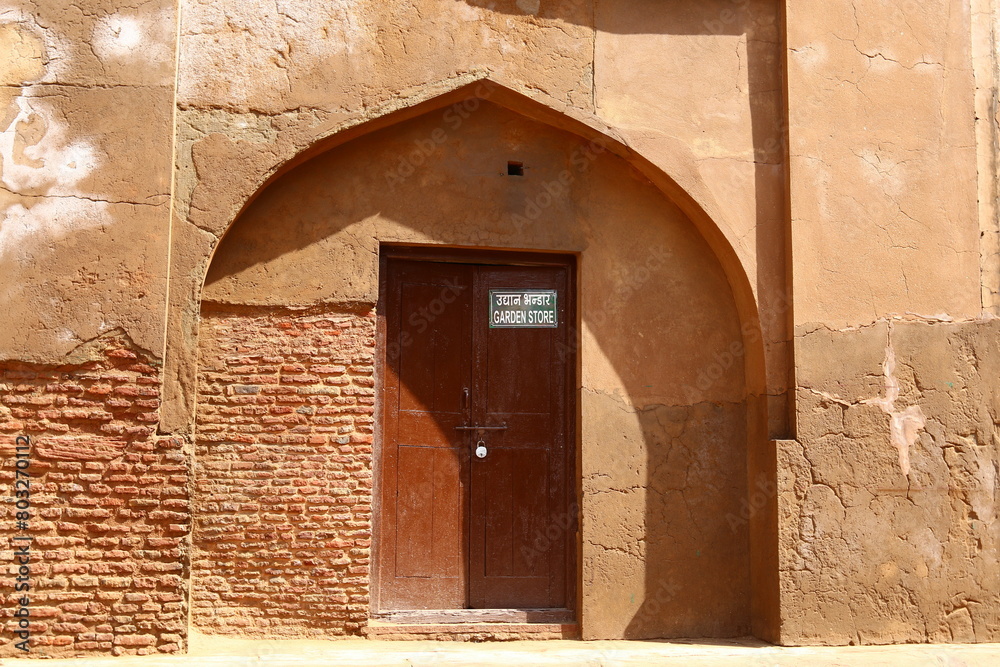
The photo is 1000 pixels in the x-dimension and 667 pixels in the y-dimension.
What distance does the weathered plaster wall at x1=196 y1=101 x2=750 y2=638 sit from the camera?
18.5 ft

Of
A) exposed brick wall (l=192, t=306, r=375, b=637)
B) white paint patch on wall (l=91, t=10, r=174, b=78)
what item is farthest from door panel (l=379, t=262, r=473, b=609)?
white paint patch on wall (l=91, t=10, r=174, b=78)

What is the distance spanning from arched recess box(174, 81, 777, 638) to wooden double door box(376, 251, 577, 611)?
234mm

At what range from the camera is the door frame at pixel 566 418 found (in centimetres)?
568

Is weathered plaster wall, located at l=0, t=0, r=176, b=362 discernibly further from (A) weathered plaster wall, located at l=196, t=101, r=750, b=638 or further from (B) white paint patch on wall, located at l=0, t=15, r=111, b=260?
(A) weathered plaster wall, located at l=196, t=101, r=750, b=638

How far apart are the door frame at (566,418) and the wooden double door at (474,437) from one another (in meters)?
0.01

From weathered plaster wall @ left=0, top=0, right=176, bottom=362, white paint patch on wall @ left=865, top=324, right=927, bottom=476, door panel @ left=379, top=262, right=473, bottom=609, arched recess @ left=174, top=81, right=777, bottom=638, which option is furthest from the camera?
door panel @ left=379, top=262, right=473, bottom=609

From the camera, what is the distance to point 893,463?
18.3 feet

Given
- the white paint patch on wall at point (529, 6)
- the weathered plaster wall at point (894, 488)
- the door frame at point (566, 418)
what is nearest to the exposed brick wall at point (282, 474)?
the door frame at point (566, 418)

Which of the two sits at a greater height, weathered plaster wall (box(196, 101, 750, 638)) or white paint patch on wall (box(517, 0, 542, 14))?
white paint patch on wall (box(517, 0, 542, 14))

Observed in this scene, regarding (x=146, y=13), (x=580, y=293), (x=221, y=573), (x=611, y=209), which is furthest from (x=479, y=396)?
(x=146, y=13)

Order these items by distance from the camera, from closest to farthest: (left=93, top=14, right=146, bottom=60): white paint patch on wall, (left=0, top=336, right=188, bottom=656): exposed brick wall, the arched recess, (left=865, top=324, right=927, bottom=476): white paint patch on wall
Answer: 1. (left=0, top=336, right=188, bottom=656): exposed brick wall
2. (left=93, top=14, right=146, bottom=60): white paint patch on wall
3. the arched recess
4. (left=865, top=324, right=927, bottom=476): white paint patch on wall

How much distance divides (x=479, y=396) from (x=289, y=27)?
2.50 meters

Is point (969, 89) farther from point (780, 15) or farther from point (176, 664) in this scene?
point (176, 664)

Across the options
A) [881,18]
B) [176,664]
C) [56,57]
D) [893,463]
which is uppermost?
[881,18]
